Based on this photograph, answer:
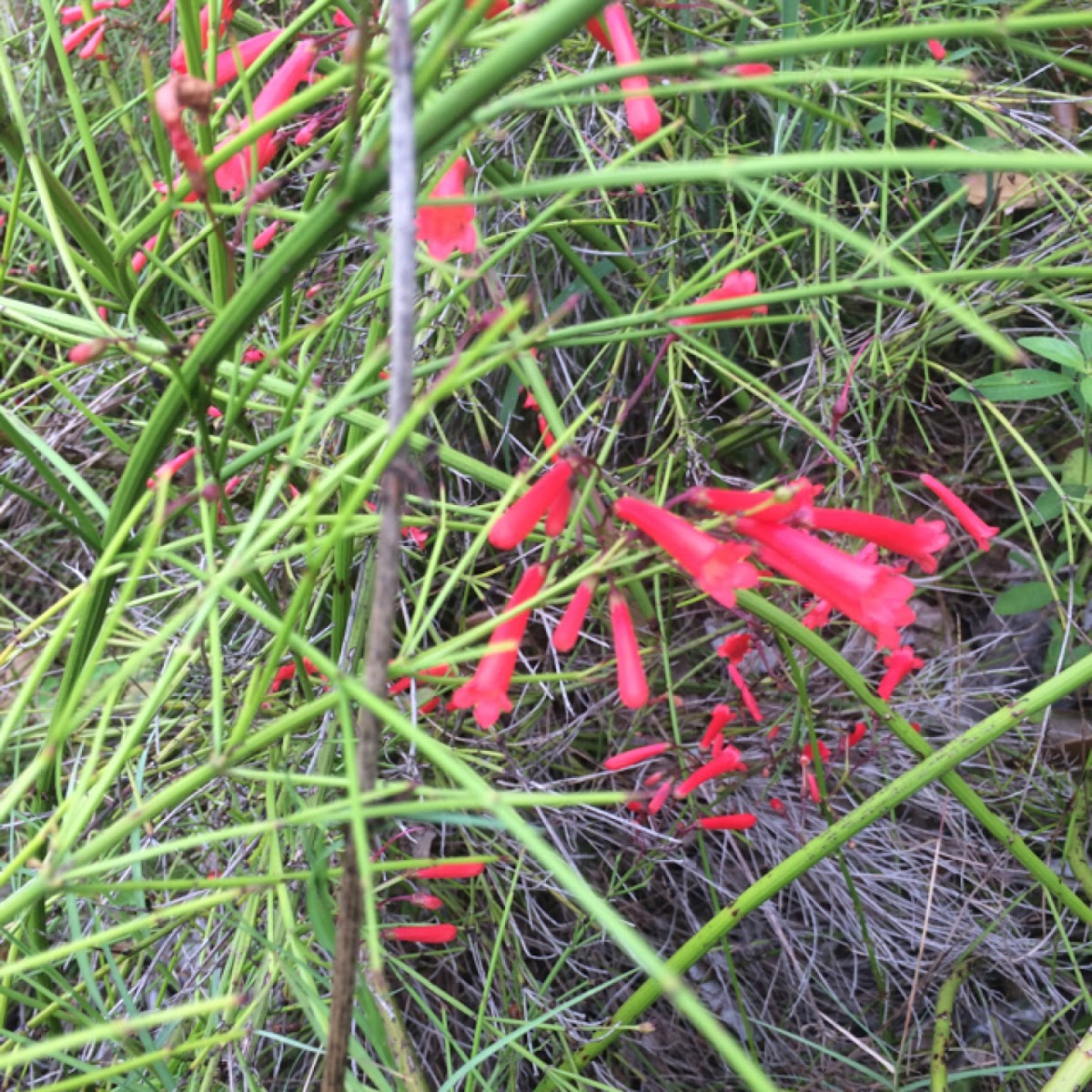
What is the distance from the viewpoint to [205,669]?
1633 mm

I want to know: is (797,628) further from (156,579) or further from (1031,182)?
(156,579)

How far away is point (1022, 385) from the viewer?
59.5 inches

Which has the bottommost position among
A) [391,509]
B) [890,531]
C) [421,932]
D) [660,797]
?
[660,797]

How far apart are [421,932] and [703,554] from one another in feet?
2.20

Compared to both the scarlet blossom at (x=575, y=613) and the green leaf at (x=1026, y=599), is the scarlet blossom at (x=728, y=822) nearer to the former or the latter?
the green leaf at (x=1026, y=599)

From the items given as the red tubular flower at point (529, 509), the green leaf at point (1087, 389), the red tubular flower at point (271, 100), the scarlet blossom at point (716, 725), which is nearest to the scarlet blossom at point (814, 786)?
the scarlet blossom at point (716, 725)

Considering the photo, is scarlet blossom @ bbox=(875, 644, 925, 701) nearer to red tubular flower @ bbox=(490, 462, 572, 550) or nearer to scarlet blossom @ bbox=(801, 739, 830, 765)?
scarlet blossom @ bbox=(801, 739, 830, 765)

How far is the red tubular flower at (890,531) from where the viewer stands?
0.96 meters

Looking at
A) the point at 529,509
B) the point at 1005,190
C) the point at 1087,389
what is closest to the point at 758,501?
the point at 529,509

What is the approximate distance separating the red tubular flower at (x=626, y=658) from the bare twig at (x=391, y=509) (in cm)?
26

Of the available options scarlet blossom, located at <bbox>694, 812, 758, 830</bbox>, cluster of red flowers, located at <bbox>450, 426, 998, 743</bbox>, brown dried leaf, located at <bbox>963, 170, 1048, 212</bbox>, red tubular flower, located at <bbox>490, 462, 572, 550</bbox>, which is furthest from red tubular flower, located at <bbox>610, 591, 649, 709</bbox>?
brown dried leaf, located at <bbox>963, 170, 1048, 212</bbox>

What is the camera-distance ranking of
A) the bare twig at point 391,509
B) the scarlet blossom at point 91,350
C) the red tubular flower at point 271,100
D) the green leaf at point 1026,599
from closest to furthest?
the bare twig at point 391,509
the scarlet blossom at point 91,350
the red tubular flower at point 271,100
the green leaf at point 1026,599

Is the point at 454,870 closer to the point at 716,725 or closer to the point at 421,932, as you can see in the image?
the point at 421,932

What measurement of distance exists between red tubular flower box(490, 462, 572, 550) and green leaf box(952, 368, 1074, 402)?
0.85m
